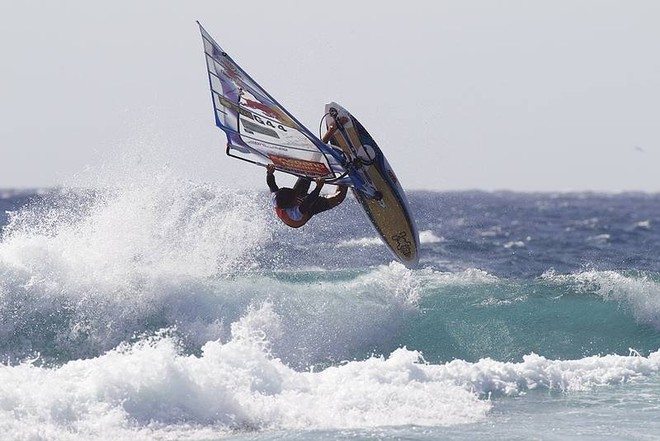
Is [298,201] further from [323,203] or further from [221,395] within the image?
[221,395]

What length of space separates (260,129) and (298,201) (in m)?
1.00

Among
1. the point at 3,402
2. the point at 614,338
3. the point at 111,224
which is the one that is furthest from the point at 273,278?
the point at 3,402

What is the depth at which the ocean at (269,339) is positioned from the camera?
356 inches

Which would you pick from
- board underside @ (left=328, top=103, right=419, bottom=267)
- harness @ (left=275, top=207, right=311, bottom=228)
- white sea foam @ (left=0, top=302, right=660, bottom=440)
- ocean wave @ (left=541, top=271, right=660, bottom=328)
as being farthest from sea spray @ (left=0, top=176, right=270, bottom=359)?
ocean wave @ (left=541, top=271, right=660, bottom=328)

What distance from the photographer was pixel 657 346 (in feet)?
44.7

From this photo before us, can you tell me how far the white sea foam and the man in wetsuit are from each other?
1674 millimetres

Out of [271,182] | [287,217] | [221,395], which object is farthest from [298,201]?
[221,395]

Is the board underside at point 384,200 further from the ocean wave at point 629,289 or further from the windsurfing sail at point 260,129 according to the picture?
the ocean wave at point 629,289

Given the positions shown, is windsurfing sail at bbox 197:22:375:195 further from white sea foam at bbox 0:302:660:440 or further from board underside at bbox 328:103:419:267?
white sea foam at bbox 0:302:660:440

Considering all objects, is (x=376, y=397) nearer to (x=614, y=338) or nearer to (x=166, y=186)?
(x=614, y=338)

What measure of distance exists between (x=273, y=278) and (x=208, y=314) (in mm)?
2136

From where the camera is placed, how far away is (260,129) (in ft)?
36.9

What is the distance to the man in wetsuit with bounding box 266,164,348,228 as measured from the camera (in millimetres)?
11414

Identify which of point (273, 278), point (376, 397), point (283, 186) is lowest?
point (376, 397)
